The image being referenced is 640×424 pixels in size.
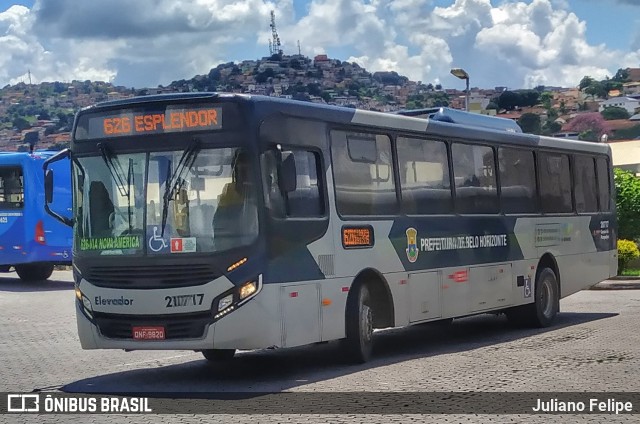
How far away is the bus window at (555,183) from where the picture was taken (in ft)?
67.8

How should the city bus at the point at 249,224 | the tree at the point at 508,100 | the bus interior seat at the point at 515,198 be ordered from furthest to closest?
the tree at the point at 508,100 < the bus interior seat at the point at 515,198 < the city bus at the point at 249,224

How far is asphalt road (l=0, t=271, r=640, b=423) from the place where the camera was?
11547mm

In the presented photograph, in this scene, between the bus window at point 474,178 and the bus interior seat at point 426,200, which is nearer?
the bus interior seat at point 426,200

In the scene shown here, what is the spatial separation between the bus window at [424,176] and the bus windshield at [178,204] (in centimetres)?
365

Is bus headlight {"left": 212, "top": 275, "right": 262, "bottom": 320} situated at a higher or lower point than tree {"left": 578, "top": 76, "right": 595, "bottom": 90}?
lower

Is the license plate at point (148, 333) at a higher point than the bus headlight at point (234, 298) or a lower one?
lower

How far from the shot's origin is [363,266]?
14.5m

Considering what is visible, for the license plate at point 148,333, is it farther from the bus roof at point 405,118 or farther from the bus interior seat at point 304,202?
the bus roof at point 405,118

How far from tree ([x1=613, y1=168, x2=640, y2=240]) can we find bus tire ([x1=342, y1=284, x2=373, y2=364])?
24097 mm

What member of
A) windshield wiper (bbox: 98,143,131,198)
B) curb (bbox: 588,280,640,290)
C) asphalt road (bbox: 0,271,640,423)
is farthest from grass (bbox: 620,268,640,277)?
windshield wiper (bbox: 98,143,131,198)

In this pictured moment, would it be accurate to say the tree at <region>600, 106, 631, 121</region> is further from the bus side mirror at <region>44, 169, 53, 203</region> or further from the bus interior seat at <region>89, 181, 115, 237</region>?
the bus interior seat at <region>89, 181, 115, 237</region>

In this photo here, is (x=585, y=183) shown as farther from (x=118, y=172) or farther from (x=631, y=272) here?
(x=631, y=272)

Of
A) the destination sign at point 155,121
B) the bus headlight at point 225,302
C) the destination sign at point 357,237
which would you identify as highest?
the destination sign at point 155,121

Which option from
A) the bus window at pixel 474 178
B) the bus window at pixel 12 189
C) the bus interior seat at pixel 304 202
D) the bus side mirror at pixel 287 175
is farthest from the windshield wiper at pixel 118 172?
the bus window at pixel 12 189
